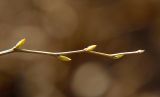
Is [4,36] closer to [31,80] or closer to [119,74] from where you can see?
[31,80]

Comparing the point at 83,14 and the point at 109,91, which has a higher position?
the point at 83,14

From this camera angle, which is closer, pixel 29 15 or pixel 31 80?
pixel 31 80

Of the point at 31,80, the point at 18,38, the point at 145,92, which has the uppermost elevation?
the point at 18,38

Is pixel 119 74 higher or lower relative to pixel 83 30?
lower

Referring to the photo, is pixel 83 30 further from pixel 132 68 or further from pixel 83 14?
pixel 132 68

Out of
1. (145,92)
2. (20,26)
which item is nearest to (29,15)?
(20,26)

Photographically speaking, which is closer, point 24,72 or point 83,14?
point 24,72

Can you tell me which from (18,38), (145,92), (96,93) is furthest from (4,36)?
(145,92)
